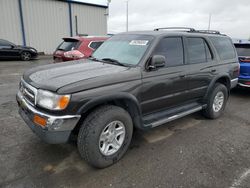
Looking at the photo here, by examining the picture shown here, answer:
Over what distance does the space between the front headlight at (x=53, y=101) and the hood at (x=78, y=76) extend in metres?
0.06

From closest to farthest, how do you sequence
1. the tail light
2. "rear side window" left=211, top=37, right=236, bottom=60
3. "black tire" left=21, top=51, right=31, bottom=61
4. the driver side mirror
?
the driver side mirror
"rear side window" left=211, top=37, right=236, bottom=60
the tail light
"black tire" left=21, top=51, right=31, bottom=61

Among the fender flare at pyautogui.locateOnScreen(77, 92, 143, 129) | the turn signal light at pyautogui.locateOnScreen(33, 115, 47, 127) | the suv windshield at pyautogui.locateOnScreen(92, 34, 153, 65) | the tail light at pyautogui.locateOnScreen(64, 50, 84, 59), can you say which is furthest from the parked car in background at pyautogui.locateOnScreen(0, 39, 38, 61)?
the fender flare at pyautogui.locateOnScreen(77, 92, 143, 129)

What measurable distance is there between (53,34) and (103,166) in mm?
18862

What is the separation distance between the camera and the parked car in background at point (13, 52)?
1259 cm

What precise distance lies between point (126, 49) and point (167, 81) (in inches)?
34.3

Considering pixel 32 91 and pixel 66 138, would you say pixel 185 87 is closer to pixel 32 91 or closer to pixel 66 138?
pixel 66 138

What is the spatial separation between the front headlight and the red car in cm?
406

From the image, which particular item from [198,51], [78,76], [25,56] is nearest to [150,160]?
[78,76]

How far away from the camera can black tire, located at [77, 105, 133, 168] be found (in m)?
2.47

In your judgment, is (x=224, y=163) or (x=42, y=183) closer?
(x=42, y=183)

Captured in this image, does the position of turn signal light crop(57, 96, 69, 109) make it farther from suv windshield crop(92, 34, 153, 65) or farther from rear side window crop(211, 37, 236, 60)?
rear side window crop(211, 37, 236, 60)

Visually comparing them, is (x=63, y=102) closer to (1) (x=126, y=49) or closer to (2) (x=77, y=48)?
(1) (x=126, y=49)

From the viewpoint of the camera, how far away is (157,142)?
3441 mm

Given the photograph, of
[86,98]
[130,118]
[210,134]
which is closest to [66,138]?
[86,98]
